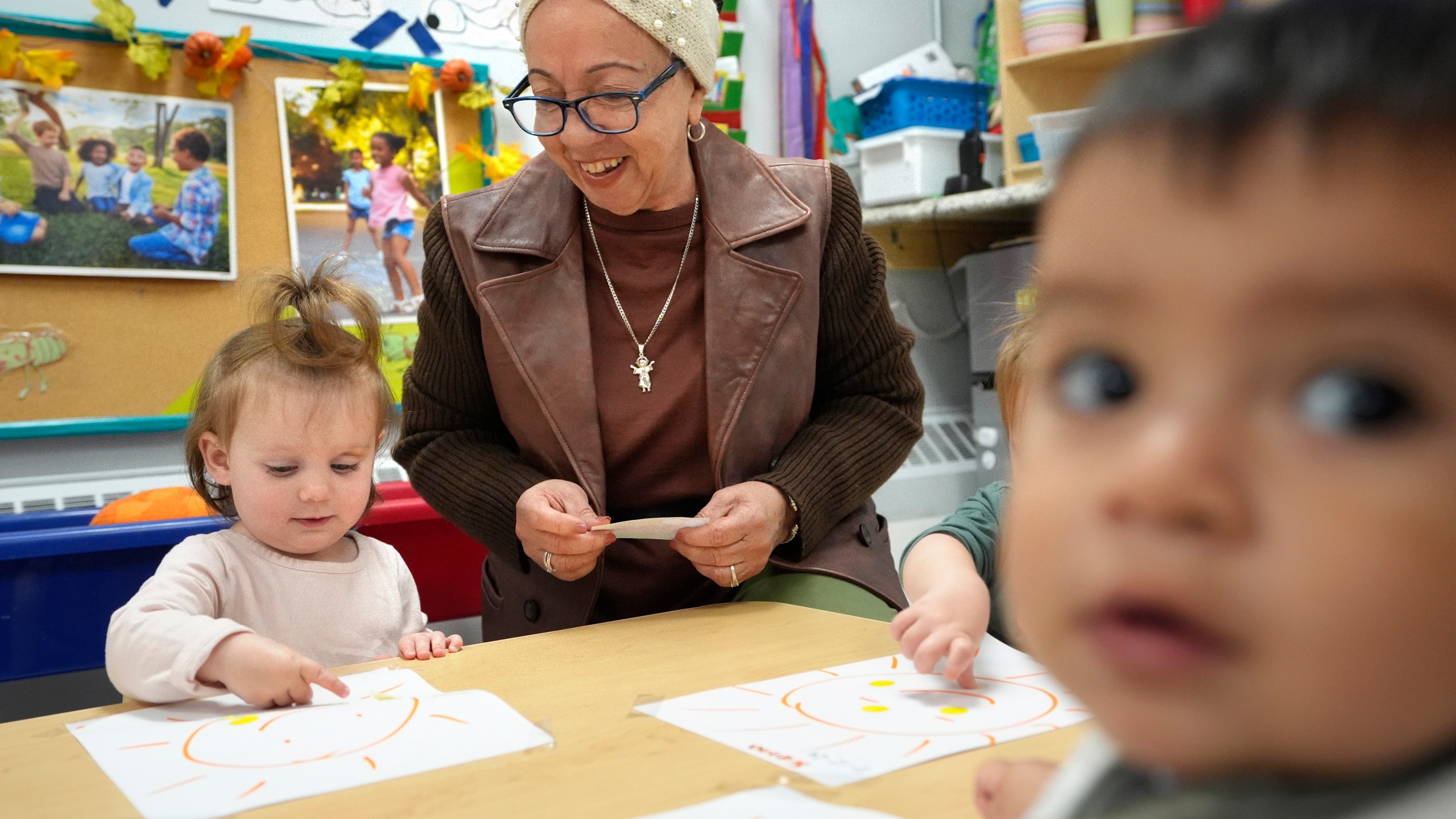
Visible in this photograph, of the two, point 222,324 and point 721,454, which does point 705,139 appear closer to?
point 721,454

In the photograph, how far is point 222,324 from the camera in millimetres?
2150

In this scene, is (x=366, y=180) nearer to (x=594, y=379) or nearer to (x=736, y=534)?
(x=594, y=379)

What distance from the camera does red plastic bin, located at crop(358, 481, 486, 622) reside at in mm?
1715

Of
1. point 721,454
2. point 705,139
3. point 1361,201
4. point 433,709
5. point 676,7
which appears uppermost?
point 676,7

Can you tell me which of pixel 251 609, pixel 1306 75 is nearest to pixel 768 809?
pixel 1306 75

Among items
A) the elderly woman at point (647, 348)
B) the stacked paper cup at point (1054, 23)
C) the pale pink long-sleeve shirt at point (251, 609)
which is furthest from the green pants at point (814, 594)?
the stacked paper cup at point (1054, 23)

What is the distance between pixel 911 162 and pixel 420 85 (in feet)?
3.75

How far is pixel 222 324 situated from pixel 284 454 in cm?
120

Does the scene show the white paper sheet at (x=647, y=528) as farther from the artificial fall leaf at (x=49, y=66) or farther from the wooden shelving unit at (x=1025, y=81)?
the wooden shelving unit at (x=1025, y=81)

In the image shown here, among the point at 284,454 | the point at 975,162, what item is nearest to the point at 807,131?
the point at 975,162

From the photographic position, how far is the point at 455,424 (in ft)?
4.18

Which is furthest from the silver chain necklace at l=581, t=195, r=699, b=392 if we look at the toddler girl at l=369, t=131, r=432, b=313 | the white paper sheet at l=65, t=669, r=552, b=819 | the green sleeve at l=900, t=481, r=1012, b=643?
the toddler girl at l=369, t=131, r=432, b=313

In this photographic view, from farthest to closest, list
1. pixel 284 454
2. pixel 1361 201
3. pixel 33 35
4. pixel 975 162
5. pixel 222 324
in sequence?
pixel 975 162, pixel 222 324, pixel 33 35, pixel 284 454, pixel 1361 201

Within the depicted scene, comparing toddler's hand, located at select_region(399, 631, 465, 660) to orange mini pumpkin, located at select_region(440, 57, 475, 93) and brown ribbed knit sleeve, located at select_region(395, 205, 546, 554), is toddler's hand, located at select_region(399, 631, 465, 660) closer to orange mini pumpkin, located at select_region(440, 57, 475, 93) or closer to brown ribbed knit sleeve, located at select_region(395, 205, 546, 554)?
brown ribbed knit sleeve, located at select_region(395, 205, 546, 554)
